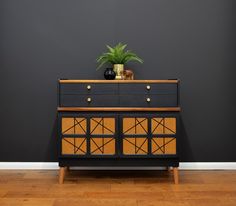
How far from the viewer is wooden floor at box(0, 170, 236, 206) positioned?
209 centimetres

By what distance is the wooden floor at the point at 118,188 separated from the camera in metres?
2.09

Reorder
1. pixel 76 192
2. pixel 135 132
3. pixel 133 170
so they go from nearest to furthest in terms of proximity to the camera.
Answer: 1. pixel 76 192
2. pixel 135 132
3. pixel 133 170

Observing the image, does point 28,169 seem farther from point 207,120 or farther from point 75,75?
point 207,120

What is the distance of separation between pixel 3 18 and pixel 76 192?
1.55 metres

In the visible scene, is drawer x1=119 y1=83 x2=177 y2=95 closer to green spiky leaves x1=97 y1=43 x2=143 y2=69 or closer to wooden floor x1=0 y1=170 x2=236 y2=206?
green spiky leaves x1=97 y1=43 x2=143 y2=69

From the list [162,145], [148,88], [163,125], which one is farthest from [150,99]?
[162,145]

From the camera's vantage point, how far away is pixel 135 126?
245 centimetres

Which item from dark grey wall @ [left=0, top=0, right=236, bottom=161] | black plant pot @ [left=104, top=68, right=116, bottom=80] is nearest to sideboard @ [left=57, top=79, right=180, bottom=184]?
black plant pot @ [left=104, top=68, right=116, bottom=80]

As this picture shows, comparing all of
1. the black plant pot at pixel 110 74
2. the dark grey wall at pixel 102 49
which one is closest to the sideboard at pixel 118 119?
the black plant pot at pixel 110 74

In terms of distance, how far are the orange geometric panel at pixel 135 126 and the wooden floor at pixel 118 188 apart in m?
0.37

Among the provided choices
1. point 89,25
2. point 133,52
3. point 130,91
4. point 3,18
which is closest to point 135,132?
point 130,91

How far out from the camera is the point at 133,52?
2869 mm

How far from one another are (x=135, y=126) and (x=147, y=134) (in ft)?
0.33

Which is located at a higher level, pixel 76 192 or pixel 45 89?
pixel 45 89
